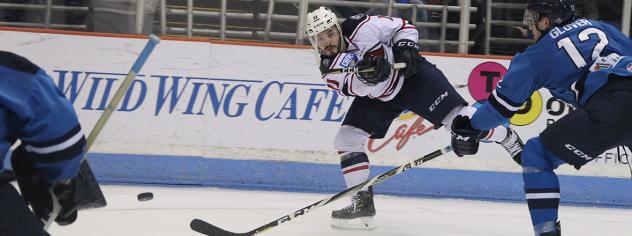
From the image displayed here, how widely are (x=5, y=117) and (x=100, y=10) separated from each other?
358 cm

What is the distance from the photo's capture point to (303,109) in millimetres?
5188

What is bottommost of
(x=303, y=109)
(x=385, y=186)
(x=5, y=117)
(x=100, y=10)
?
(x=385, y=186)

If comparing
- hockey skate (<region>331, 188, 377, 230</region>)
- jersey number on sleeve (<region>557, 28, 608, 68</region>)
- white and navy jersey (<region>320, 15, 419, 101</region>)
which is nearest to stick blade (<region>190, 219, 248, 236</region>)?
hockey skate (<region>331, 188, 377, 230</region>)

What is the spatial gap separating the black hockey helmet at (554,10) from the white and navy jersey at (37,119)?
1.85 metres

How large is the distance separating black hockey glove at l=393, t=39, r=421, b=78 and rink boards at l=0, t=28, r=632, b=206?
1183mm

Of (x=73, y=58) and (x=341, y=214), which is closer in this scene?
(x=341, y=214)

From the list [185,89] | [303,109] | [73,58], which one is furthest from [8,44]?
[303,109]

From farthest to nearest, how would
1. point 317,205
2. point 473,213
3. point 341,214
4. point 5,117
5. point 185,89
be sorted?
point 185,89 → point 473,213 → point 341,214 → point 317,205 → point 5,117

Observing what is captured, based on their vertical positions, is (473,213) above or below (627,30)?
below

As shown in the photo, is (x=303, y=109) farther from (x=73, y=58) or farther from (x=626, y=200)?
(x=626, y=200)

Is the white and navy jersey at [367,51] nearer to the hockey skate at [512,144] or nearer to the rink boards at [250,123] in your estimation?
the hockey skate at [512,144]

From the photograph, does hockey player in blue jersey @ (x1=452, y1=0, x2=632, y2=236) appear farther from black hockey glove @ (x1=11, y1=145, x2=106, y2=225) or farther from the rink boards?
the rink boards

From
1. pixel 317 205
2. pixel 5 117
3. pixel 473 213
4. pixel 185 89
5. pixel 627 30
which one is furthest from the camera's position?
pixel 627 30

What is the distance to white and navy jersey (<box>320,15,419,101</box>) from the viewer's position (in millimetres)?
4020
